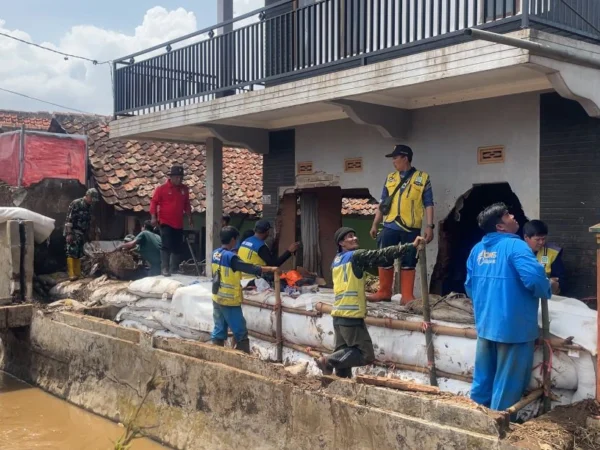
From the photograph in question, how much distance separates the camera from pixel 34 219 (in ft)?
36.6

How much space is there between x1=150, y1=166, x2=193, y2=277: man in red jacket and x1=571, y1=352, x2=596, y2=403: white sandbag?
24.2 ft

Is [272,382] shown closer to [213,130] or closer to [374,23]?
[374,23]

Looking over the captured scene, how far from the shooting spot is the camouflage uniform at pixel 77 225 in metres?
11.9

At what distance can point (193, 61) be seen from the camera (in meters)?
10.1

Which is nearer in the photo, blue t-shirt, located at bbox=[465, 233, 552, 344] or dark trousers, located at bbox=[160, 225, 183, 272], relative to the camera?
blue t-shirt, located at bbox=[465, 233, 552, 344]

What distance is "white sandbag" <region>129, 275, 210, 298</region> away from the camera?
952 cm

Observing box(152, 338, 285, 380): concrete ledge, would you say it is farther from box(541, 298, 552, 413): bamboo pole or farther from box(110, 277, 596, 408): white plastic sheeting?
box(541, 298, 552, 413): bamboo pole

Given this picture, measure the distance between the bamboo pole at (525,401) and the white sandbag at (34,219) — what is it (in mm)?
8492

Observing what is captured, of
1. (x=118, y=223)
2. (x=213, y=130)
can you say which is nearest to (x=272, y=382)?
(x=213, y=130)

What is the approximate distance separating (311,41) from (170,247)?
179 inches

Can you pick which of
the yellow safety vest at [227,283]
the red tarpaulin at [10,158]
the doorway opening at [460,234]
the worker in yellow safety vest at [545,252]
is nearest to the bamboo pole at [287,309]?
the yellow safety vest at [227,283]

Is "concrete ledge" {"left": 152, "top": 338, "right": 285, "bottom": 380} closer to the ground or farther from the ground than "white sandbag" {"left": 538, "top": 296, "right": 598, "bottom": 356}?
closer to the ground

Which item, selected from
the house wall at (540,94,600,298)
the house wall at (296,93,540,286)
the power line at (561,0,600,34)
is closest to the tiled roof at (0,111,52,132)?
the house wall at (296,93,540,286)

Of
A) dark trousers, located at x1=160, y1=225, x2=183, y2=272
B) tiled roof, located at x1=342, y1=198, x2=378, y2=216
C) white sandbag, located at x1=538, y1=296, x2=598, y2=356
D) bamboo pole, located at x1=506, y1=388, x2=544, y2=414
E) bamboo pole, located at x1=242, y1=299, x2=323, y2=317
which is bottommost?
bamboo pole, located at x1=506, y1=388, x2=544, y2=414
